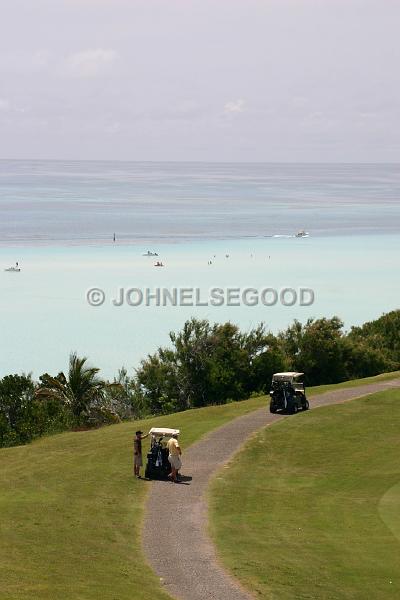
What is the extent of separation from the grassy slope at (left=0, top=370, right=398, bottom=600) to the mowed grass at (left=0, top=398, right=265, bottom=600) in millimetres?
21

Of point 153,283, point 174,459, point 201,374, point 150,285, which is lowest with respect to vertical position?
point 174,459

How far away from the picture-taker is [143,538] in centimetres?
2395

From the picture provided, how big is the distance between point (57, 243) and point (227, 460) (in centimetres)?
14221

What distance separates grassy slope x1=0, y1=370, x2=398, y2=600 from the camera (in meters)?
19.8

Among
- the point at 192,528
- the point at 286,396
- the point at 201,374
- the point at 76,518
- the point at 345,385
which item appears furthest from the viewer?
the point at 201,374

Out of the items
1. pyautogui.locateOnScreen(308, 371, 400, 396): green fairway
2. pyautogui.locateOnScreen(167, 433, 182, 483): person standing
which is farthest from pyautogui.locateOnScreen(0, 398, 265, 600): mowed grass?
pyautogui.locateOnScreen(308, 371, 400, 396): green fairway

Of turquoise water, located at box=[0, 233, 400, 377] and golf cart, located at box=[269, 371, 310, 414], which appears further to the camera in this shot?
turquoise water, located at box=[0, 233, 400, 377]

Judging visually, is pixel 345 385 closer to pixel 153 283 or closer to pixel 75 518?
pixel 75 518

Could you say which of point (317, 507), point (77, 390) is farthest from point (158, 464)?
point (77, 390)

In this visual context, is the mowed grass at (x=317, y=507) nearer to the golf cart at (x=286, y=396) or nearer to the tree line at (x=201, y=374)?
the golf cart at (x=286, y=396)

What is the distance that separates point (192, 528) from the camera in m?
25.0

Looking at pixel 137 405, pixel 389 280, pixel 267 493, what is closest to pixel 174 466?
pixel 267 493

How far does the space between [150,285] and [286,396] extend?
93.0 metres

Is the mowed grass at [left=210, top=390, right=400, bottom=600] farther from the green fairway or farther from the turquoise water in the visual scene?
the turquoise water
